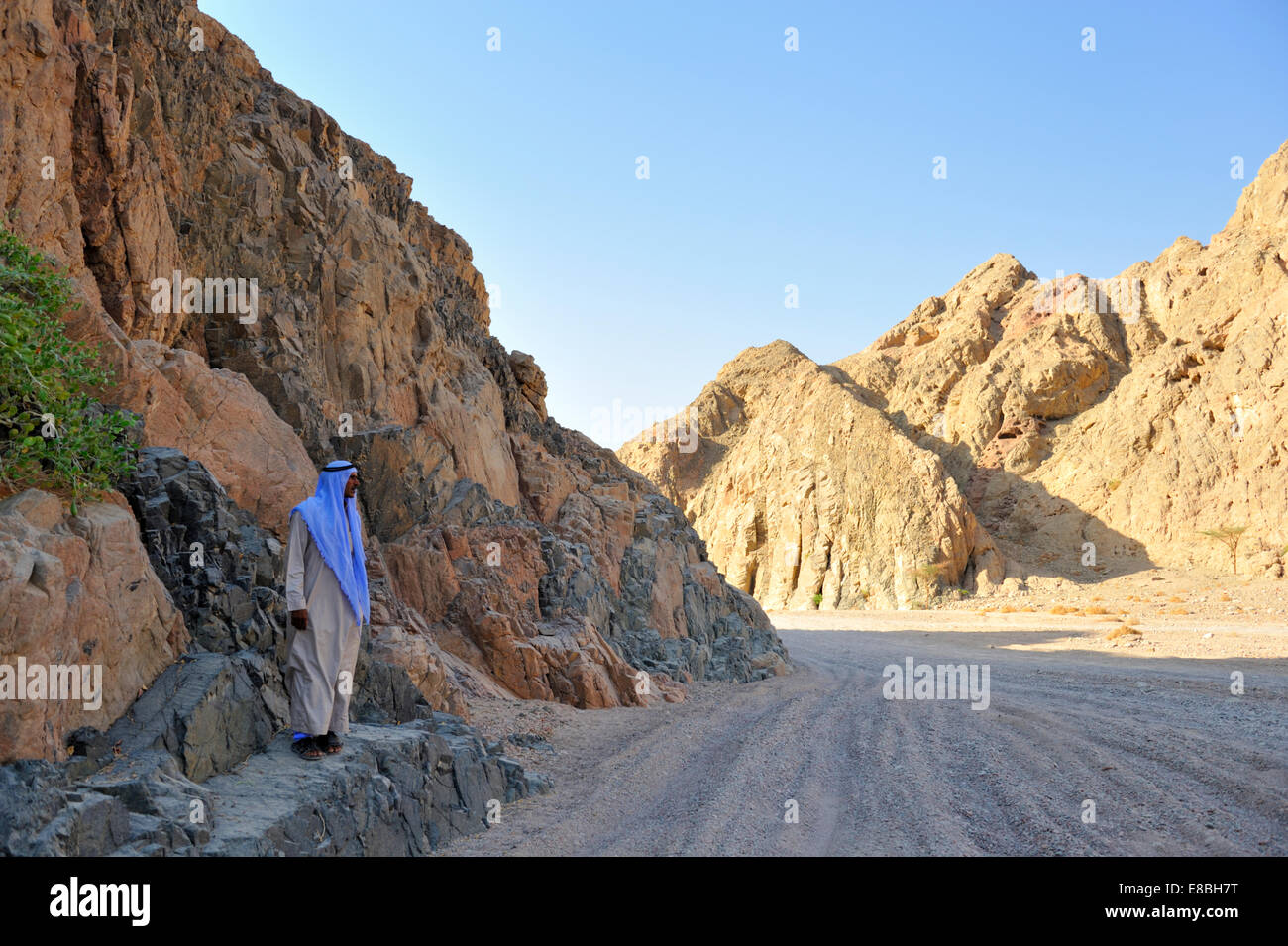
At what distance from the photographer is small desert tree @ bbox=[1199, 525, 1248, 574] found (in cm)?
2833

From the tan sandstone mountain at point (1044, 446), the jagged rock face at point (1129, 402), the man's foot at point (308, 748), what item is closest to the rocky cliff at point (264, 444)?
the man's foot at point (308, 748)

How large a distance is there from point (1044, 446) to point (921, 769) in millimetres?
37542

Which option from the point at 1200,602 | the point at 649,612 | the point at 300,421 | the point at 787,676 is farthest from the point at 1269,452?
the point at 300,421

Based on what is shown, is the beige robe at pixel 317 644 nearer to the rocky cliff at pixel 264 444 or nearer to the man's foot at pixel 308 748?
the man's foot at pixel 308 748

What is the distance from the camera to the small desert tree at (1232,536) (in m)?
28.3

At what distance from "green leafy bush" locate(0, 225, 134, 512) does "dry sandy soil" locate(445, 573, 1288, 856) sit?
3.06 metres

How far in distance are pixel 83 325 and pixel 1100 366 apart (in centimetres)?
4268

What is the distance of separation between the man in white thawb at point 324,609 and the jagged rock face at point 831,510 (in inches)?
1218

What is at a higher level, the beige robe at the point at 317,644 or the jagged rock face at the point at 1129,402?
the jagged rock face at the point at 1129,402

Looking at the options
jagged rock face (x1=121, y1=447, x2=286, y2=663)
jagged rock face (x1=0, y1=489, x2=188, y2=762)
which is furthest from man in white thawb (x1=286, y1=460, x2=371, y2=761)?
jagged rock face (x1=0, y1=489, x2=188, y2=762)

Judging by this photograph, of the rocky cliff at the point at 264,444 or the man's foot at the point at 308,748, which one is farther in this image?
the man's foot at the point at 308,748

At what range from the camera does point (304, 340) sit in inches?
382

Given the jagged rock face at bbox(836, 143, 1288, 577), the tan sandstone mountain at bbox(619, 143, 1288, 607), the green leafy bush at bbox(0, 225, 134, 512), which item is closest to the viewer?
the green leafy bush at bbox(0, 225, 134, 512)

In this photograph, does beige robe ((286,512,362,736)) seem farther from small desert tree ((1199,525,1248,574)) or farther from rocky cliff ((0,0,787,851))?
small desert tree ((1199,525,1248,574))
